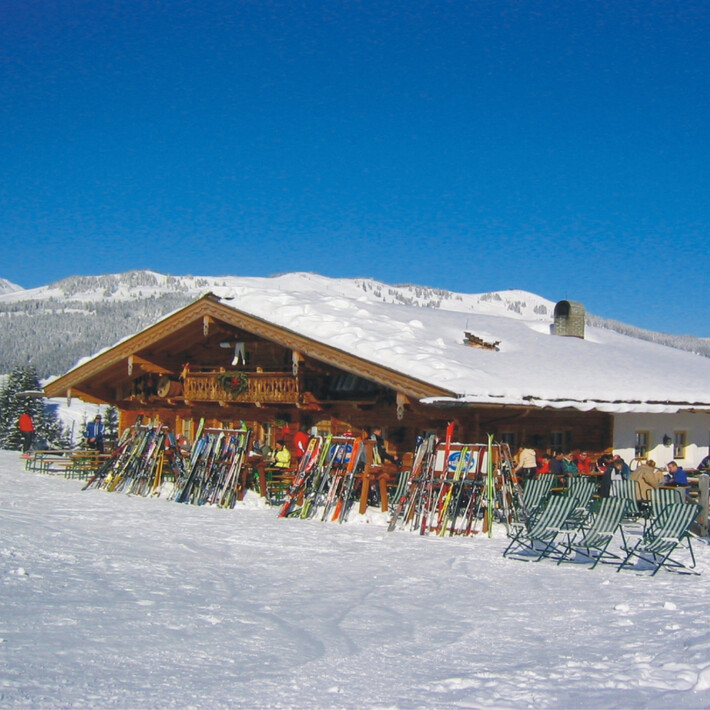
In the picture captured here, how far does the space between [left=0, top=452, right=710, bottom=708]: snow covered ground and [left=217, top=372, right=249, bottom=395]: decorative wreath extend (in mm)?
7719

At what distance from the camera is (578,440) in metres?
20.9

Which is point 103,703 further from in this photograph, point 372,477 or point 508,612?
point 372,477

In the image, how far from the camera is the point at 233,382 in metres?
22.2

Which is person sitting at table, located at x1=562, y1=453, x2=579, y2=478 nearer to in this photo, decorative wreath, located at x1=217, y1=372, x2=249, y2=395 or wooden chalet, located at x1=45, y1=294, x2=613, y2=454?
wooden chalet, located at x1=45, y1=294, x2=613, y2=454

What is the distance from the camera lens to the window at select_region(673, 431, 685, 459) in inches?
883

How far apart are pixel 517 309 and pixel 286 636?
151208 mm

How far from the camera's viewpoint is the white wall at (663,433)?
21.1 metres

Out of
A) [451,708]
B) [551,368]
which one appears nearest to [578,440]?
[551,368]

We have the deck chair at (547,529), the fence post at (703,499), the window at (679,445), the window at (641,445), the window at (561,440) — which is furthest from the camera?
the window at (679,445)

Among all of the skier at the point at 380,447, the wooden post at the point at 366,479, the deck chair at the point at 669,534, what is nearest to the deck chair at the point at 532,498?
the deck chair at the point at 669,534

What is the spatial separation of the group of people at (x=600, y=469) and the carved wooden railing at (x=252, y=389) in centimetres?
564

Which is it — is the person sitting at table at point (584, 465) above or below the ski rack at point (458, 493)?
above

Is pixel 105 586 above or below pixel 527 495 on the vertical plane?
below

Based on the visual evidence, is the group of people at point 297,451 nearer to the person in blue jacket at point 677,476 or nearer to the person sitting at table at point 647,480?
the person sitting at table at point 647,480
